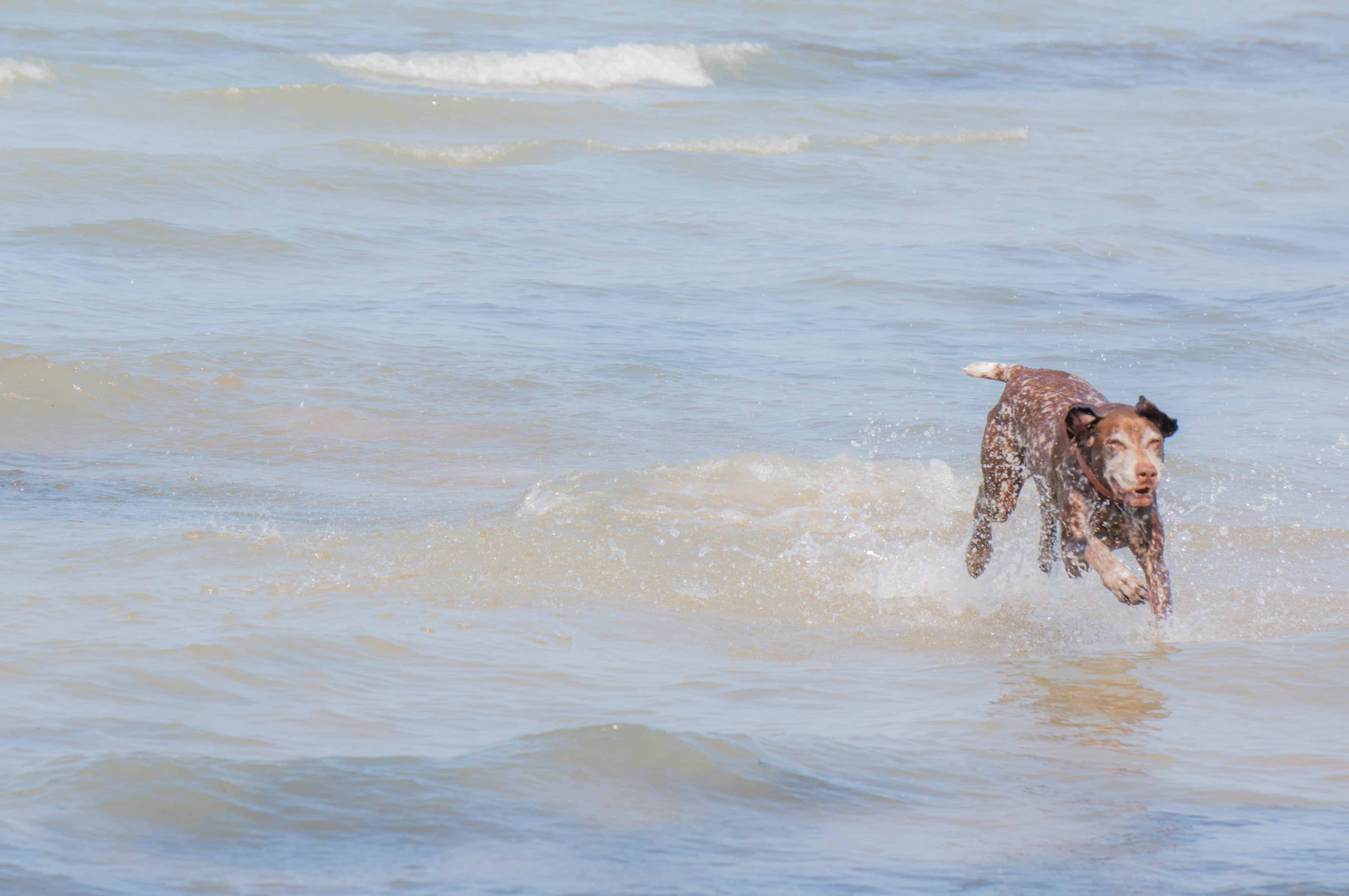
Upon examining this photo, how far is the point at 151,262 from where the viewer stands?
12.5 meters

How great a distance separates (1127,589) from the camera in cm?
581

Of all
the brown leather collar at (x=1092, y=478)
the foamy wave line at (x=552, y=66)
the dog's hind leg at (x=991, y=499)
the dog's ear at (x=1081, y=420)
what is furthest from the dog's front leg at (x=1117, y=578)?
the foamy wave line at (x=552, y=66)

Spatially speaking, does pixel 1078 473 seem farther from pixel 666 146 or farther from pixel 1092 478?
pixel 666 146

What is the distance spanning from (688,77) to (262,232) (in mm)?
12453

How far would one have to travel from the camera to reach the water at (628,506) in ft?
13.4

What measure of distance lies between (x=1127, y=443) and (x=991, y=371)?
1.39 metres

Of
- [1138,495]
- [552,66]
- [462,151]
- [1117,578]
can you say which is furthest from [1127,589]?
[552,66]

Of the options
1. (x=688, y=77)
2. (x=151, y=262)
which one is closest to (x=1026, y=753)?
(x=151, y=262)

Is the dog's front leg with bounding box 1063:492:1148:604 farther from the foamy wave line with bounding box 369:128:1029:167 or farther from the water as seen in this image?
the foamy wave line with bounding box 369:128:1029:167

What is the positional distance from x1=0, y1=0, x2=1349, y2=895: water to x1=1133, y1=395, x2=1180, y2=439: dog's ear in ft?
2.78

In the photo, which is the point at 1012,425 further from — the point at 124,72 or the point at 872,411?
the point at 124,72

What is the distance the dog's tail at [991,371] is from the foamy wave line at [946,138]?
13.2 m

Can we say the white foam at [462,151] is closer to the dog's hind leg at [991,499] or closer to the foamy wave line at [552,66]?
the foamy wave line at [552,66]

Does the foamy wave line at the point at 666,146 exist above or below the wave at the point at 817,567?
above
